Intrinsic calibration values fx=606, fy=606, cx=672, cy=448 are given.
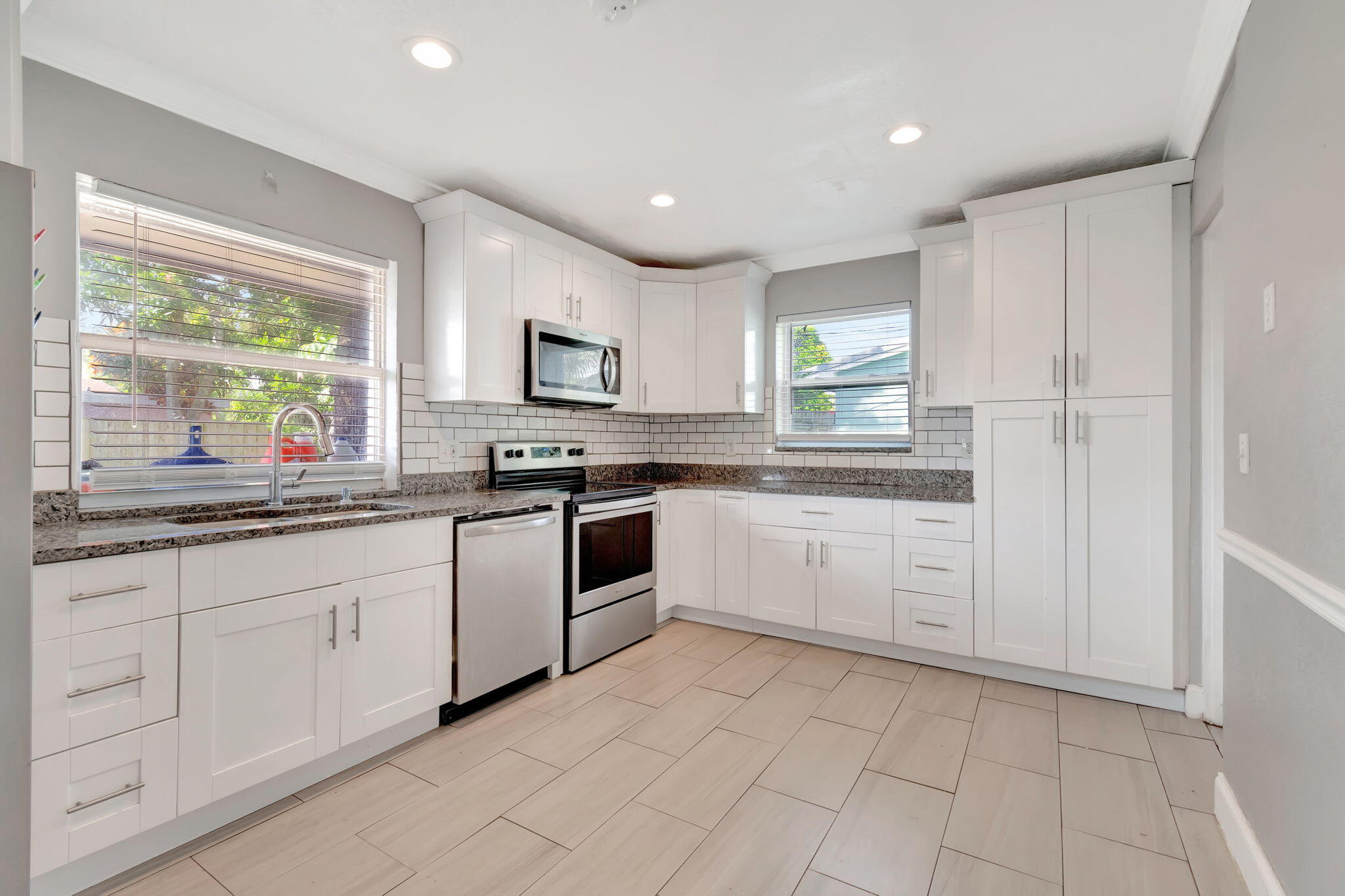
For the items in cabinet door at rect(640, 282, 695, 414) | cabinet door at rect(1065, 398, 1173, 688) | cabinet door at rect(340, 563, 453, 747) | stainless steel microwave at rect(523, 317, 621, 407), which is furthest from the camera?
cabinet door at rect(640, 282, 695, 414)

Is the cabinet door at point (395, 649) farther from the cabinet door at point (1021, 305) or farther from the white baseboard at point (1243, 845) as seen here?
the cabinet door at point (1021, 305)

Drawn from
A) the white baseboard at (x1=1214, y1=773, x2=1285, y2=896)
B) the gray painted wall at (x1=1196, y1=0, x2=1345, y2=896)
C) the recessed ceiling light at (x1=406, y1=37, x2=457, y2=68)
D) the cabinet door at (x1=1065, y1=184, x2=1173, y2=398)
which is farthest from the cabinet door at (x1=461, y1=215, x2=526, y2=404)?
the white baseboard at (x1=1214, y1=773, x2=1285, y2=896)

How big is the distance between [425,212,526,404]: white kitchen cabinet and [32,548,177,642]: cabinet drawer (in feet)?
4.82

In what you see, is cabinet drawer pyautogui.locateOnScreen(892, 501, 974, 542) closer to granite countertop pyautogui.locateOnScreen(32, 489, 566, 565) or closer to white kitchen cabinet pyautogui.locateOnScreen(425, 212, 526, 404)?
granite countertop pyautogui.locateOnScreen(32, 489, 566, 565)

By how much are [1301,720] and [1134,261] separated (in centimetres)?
214

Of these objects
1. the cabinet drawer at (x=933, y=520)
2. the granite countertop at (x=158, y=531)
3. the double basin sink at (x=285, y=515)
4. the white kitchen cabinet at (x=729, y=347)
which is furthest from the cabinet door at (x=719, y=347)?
the double basin sink at (x=285, y=515)

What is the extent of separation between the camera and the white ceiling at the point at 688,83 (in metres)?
1.85

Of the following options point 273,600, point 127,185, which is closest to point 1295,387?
point 273,600

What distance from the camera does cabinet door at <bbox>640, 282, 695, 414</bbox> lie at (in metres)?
4.27

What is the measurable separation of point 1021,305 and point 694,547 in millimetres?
2305

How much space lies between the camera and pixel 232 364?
2443mm

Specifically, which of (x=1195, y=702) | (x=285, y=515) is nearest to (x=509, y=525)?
(x=285, y=515)

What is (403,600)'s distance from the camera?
2.37 metres

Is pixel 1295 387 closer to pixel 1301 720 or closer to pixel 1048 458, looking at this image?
pixel 1301 720
